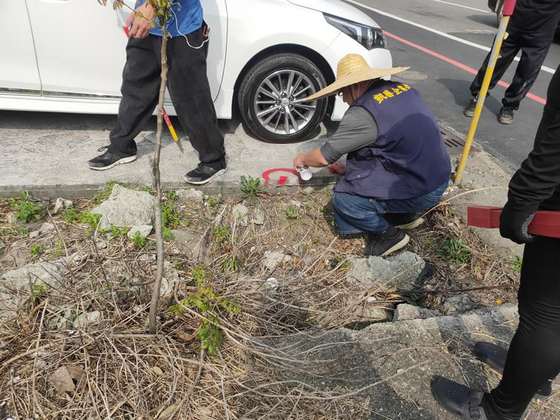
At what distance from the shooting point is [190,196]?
3.28 meters

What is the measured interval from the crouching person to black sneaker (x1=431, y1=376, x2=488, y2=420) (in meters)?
1.19

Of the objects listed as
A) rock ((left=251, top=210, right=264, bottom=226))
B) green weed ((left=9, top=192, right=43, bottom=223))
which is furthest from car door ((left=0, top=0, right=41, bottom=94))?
rock ((left=251, top=210, right=264, bottom=226))

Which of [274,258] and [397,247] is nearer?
[274,258]

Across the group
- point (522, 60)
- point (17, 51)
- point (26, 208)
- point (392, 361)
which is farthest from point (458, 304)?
point (17, 51)

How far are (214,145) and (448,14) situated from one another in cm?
1131

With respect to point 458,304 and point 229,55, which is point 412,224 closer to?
point 458,304

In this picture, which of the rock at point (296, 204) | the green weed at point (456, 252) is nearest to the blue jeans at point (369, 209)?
the green weed at point (456, 252)

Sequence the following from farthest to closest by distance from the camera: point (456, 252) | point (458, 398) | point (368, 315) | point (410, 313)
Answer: point (456, 252) < point (368, 315) < point (410, 313) < point (458, 398)

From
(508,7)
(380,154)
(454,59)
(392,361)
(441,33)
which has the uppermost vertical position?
(508,7)

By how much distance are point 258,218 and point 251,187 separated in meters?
0.28

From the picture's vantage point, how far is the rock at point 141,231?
267 cm

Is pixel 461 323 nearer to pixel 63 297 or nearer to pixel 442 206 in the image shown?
pixel 442 206

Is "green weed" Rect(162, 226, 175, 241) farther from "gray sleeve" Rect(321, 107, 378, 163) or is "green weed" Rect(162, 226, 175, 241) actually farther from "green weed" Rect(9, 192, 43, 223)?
"gray sleeve" Rect(321, 107, 378, 163)

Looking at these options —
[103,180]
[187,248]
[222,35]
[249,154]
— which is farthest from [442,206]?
[103,180]
